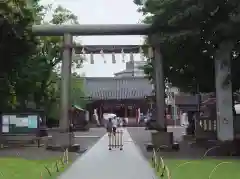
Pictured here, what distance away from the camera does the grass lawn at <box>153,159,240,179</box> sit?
13.3m

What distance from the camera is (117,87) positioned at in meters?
81.6

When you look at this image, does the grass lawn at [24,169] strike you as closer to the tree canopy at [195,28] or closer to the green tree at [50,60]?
the tree canopy at [195,28]

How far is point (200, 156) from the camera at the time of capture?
1994 centimetres

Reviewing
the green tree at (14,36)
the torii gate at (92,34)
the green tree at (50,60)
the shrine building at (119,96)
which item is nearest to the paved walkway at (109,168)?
the torii gate at (92,34)

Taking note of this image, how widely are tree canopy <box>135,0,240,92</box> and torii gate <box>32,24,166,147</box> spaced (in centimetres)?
83

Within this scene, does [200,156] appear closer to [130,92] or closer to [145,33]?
[145,33]

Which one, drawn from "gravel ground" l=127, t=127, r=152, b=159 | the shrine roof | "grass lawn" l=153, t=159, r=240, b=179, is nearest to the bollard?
"gravel ground" l=127, t=127, r=152, b=159

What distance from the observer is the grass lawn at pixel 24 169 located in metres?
13.5

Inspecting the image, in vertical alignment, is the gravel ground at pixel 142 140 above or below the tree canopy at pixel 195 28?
below

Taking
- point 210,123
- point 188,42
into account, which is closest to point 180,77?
point 210,123

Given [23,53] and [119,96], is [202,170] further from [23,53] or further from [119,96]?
[119,96]

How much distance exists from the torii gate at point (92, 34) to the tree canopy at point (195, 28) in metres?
0.83

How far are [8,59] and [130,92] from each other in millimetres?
52614

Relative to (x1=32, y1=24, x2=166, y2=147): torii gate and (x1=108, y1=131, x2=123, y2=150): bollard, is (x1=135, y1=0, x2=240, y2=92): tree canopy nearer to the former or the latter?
(x1=32, y1=24, x2=166, y2=147): torii gate
